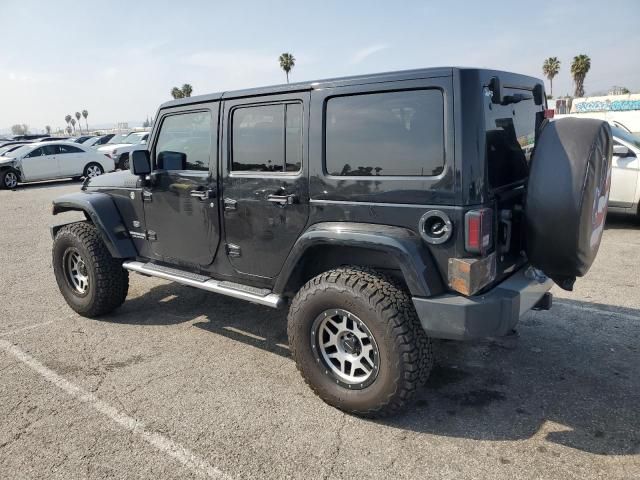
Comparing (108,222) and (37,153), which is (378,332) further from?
(37,153)

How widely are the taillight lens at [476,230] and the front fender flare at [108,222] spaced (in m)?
3.14

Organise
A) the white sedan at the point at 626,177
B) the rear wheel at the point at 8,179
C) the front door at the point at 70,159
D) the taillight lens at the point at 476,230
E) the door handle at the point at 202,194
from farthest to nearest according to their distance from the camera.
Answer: the front door at the point at 70,159
the rear wheel at the point at 8,179
the white sedan at the point at 626,177
the door handle at the point at 202,194
the taillight lens at the point at 476,230

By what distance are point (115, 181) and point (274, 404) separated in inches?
106

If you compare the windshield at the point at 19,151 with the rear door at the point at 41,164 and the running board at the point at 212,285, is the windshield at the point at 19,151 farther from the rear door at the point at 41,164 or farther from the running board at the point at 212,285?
the running board at the point at 212,285

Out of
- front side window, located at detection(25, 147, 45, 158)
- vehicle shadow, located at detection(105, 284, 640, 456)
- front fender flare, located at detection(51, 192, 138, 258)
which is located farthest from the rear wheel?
vehicle shadow, located at detection(105, 284, 640, 456)

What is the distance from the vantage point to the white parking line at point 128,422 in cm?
260

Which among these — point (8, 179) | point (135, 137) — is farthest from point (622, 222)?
point (135, 137)

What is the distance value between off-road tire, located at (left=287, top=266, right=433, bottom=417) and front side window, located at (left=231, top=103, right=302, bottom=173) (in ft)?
2.81

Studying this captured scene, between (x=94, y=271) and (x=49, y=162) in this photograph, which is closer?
(x=94, y=271)

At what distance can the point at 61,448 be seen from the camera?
2795 mm

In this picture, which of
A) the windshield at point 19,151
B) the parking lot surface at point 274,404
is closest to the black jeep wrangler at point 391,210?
the parking lot surface at point 274,404

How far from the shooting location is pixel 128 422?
3023 millimetres

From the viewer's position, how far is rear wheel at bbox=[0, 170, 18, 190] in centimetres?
1652

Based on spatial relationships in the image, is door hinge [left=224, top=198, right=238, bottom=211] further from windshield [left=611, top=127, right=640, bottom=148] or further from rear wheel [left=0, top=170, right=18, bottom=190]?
rear wheel [left=0, top=170, right=18, bottom=190]
